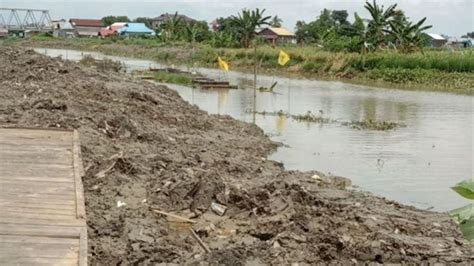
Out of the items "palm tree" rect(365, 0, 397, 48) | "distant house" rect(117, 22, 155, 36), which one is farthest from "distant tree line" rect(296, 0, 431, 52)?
"distant house" rect(117, 22, 155, 36)

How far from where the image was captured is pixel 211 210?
7.03 m

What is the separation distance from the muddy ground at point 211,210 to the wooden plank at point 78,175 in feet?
0.64

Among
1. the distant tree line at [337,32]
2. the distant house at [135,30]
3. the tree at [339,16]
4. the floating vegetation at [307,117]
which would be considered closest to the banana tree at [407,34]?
the distant tree line at [337,32]

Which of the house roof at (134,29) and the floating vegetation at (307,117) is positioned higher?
the house roof at (134,29)

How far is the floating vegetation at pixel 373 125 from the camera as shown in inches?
690

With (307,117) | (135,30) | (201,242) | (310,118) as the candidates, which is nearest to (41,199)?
(201,242)

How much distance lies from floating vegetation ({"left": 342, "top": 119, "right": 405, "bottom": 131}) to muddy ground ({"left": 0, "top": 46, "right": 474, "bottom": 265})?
6.70 m

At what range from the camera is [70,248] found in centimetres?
452

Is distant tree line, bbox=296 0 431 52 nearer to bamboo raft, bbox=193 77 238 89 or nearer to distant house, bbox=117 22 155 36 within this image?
bamboo raft, bbox=193 77 238 89

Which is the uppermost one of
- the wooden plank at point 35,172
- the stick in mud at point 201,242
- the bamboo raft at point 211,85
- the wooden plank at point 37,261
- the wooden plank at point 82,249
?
the wooden plank at point 35,172

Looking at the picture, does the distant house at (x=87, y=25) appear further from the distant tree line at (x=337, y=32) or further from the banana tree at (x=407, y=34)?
the banana tree at (x=407, y=34)

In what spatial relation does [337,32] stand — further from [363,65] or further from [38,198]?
[38,198]

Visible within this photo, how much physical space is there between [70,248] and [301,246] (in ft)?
7.29

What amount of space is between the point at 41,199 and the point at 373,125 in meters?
13.3
